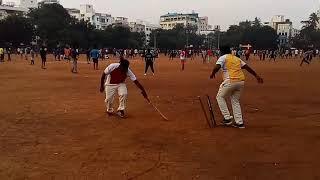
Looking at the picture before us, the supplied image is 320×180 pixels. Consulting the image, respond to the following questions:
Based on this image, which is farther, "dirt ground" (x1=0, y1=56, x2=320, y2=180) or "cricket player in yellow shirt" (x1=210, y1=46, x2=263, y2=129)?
"cricket player in yellow shirt" (x1=210, y1=46, x2=263, y2=129)

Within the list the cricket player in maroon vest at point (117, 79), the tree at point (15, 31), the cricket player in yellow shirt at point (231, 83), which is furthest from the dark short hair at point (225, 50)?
the tree at point (15, 31)

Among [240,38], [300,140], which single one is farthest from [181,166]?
[240,38]

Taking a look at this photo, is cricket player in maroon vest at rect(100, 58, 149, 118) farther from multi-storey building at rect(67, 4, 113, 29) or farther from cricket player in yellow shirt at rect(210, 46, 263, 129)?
multi-storey building at rect(67, 4, 113, 29)

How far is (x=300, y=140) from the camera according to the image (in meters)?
7.85

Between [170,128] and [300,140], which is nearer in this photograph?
[300,140]

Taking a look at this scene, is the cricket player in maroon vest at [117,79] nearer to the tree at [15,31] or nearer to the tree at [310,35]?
the tree at [15,31]

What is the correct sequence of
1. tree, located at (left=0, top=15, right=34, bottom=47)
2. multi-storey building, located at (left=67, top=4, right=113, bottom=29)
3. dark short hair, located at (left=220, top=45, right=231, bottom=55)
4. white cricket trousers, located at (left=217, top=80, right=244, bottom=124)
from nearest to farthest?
white cricket trousers, located at (left=217, top=80, right=244, bottom=124) → dark short hair, located at (left=220, top=45, right=231, bottom=55) → tree, located at (left=0, top=15, right=34, bottom=47) → multi-storey building, located at (left=67, top=4, right=113, bottom=29)

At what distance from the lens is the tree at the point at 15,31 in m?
80.5

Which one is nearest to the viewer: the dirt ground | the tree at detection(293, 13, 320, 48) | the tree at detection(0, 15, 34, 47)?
the dirt ground

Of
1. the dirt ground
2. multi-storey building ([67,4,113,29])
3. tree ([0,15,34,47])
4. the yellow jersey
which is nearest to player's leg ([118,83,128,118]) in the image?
the dirt ground

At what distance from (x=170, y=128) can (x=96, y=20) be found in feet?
519

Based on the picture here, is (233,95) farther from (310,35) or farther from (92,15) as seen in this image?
(92,15)

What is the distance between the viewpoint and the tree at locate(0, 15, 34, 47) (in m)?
80.5

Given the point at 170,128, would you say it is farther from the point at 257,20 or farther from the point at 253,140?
the point at 257,20
